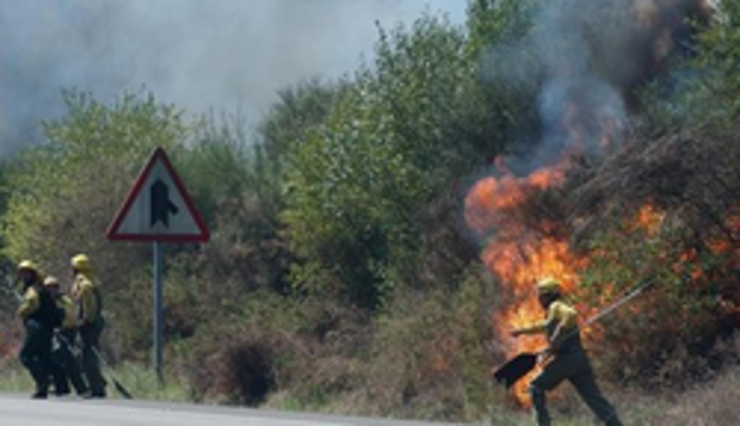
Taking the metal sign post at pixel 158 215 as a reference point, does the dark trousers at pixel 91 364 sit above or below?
below

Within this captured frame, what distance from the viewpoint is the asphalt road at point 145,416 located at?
57.3 ft

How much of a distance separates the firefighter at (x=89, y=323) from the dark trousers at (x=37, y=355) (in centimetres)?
46

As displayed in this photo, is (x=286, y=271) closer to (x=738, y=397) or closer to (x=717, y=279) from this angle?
(x=717, y=279)

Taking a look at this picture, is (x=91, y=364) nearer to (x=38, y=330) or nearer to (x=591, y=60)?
(x=38, y=330)

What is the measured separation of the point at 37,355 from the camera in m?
21.4

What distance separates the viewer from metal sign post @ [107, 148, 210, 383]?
21.8 meters

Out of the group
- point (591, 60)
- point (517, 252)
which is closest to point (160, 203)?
point (517, 252)

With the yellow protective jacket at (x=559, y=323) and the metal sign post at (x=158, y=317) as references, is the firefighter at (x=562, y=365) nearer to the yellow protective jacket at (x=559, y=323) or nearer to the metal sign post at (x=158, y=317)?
the yellow protective jacket at (x=559, y=323)

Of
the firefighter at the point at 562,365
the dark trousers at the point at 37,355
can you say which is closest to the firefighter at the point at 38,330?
the dark trousers at the point at 37,355

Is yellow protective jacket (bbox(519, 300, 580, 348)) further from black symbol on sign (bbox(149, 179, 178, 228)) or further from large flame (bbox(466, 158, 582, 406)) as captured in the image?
black symbol on sign (bbox(149, 179, 178, 228))

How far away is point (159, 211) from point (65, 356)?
215 centimetres

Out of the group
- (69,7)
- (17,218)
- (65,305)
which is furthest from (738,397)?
(69,7)

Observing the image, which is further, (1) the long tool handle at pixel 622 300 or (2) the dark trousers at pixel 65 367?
(2) the dark trousers at pixel 65 367

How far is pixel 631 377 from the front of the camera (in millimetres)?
17969
